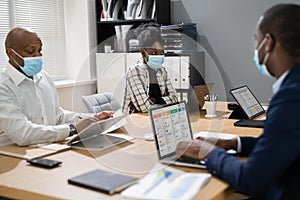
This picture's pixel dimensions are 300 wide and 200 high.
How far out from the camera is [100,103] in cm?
325

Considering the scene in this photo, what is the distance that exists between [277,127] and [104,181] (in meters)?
0.62

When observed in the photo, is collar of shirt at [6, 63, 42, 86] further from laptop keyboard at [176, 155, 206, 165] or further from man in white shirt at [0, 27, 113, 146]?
laptop keyboard at [176, 155, 206, 165]

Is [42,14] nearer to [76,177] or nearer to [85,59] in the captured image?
[85,59]

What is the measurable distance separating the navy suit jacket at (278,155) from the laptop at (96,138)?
0.81 metres

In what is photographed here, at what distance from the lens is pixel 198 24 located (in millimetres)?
4363

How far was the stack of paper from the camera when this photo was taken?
1279mm

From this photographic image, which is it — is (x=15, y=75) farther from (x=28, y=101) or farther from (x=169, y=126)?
(x=169, y=126)

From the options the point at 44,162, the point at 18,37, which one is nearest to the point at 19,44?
the point at 18,37

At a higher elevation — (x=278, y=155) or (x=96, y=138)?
(x=278, y=155)

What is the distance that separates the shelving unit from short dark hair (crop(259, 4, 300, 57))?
302cm

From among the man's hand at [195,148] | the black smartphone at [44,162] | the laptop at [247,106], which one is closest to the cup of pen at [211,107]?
the laptop at [247,106]

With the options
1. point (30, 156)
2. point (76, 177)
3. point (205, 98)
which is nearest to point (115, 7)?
point (205, 98)

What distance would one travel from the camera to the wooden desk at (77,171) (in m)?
1.36

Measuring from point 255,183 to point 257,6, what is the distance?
3089 millimetres
